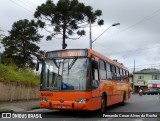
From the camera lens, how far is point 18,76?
83.5 feet

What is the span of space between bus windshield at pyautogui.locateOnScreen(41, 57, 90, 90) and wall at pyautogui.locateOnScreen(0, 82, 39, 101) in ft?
21.9

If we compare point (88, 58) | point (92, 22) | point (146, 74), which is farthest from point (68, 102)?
point (146, 74)

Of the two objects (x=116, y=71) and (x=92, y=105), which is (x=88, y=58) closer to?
(x=92, y=105)

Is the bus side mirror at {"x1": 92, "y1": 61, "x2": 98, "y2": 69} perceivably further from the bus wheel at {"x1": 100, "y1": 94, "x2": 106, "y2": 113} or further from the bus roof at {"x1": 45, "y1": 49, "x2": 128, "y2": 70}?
the bus wheel at {"x1": 100, "y1": 94, "x2": 106, "y2": 113}

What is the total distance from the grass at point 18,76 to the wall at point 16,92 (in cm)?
31

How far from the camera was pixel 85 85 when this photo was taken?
49.6 feet

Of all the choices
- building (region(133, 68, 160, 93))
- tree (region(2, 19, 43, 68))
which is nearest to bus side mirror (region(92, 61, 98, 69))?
tree (region(2, 19, 43, 68))

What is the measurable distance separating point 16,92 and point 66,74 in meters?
9.09

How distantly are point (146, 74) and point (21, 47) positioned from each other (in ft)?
191

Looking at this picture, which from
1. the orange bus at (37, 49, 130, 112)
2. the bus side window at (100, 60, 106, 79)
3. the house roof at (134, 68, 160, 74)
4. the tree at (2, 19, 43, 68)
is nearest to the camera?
the orange bus at (37, 49, 130, 112)

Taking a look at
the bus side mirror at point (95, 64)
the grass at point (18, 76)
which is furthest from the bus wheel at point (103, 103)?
the grass at point (18, 76)

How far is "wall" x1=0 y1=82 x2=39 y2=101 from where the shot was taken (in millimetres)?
22000

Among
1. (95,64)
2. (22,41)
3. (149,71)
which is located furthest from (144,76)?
(95,64)

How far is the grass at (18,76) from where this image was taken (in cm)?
2364
